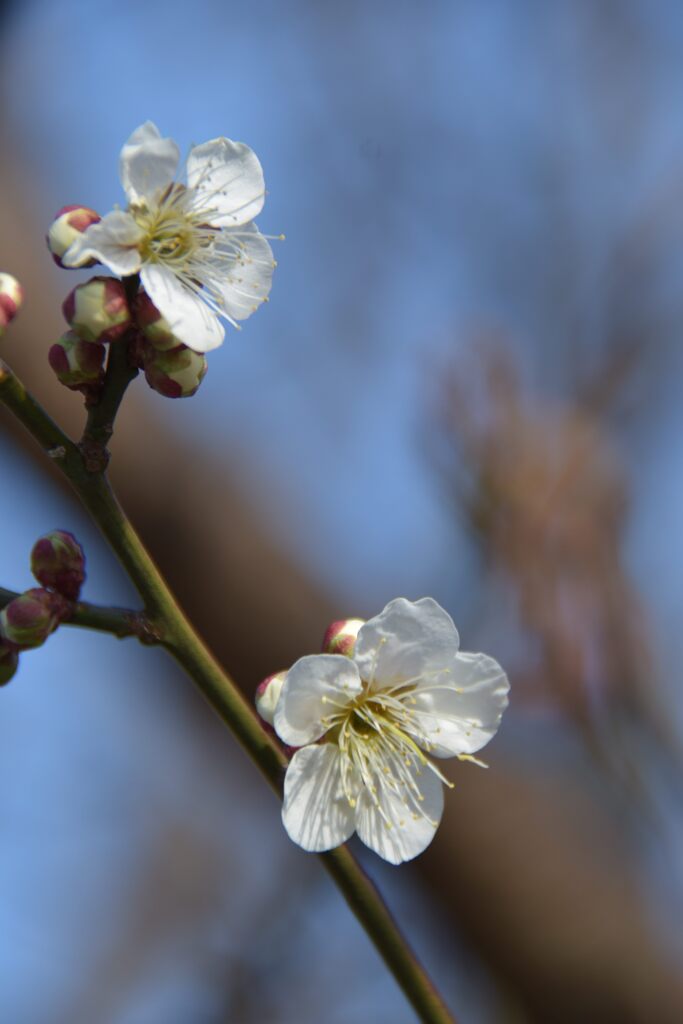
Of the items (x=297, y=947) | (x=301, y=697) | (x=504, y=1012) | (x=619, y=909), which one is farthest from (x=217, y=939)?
(x=301, y=697)

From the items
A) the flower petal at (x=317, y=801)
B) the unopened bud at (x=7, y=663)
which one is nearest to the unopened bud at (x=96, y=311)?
the unopened bud at (x=7, y=663)

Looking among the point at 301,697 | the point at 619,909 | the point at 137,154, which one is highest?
the point at 137,154

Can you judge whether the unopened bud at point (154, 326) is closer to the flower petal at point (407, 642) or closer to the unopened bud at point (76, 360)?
the unopened bud at point (76, 360)

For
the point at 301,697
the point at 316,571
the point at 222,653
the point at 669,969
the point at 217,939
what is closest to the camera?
the point at 301,697

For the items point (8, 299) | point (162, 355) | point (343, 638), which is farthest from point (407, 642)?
point (8, 299)

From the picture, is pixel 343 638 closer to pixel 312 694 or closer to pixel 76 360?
pixel 312 694

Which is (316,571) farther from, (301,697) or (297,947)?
(301,697)
